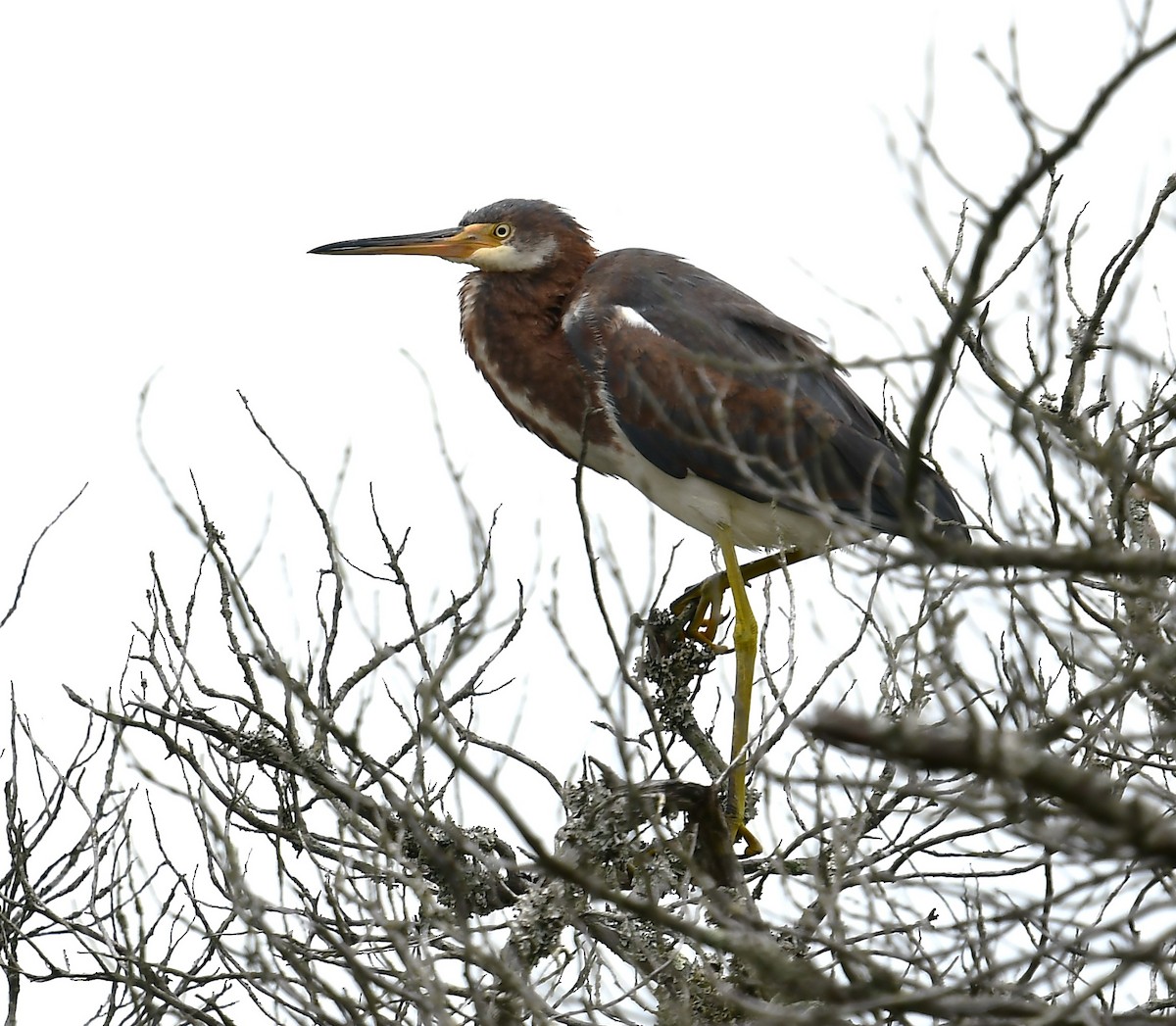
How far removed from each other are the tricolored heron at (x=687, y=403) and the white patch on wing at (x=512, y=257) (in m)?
0.01

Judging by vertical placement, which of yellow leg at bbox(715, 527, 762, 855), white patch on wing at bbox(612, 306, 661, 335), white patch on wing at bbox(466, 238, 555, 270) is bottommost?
yellow leg at bbox(715, 527, 762, 855)

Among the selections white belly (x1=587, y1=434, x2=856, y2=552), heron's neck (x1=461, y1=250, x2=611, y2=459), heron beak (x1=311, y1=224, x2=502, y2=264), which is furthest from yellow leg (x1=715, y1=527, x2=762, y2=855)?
heron beak (x1=311, y1=224, x2=502, y2=264)

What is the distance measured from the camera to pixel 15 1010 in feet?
14.0

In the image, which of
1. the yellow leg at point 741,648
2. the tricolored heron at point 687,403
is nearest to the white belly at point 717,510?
the tricolored heron at point 687,403

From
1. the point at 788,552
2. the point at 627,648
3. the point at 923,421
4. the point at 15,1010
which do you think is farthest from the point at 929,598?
the point at 15,1010

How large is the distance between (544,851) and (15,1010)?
308cm

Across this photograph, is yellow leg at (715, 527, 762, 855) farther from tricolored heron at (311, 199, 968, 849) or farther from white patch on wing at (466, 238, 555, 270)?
white patch on wing at (466, 238, 555, 270)

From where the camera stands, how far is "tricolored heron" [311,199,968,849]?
6000 millimetres

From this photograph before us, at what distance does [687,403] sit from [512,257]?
1.31 meters

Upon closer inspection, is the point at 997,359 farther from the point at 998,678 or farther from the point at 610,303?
the point at 610,303

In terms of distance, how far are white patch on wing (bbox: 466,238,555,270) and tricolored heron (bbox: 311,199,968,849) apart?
0.01 m

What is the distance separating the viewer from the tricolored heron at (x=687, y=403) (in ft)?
19.7

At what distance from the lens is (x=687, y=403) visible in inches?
233

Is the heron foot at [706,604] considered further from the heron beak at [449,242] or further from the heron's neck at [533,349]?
the heron beak at [449,242]
